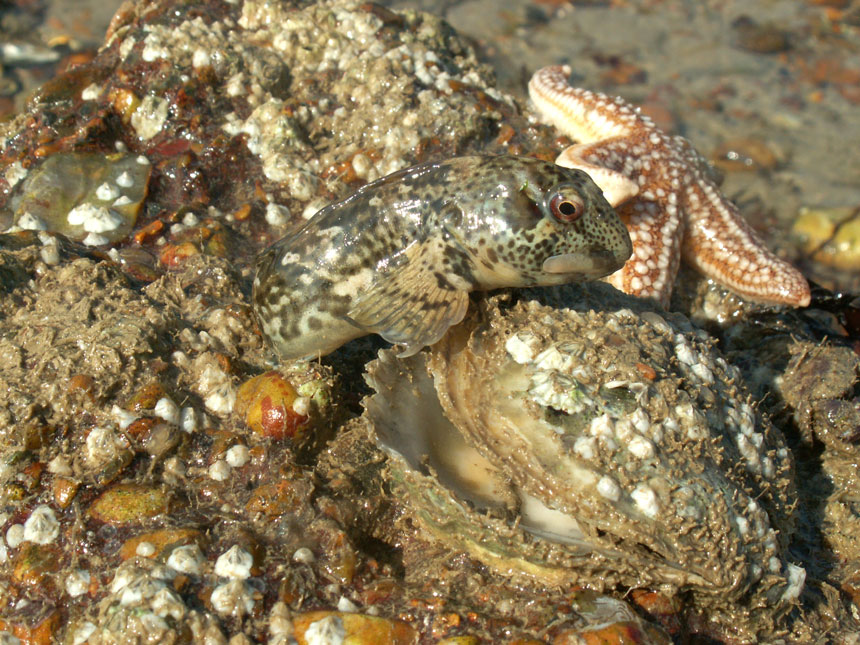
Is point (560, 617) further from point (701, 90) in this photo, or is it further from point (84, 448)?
point (701, 90)

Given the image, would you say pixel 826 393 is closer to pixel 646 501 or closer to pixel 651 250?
pixel 651 250

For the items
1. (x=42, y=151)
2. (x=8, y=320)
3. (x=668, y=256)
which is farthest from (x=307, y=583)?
(x=42, y=151)

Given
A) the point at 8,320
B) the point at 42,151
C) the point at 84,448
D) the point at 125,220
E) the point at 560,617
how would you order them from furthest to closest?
the point at 42,151 < the point at 125,220 < the point at 8,320 < the point at 84,448 < the point at 560,617

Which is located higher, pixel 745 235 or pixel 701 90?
pixel 745 235

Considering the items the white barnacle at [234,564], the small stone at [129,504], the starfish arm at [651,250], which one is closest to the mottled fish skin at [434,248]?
the small stone at [129,504]

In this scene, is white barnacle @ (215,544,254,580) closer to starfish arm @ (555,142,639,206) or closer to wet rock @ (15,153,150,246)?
wet rock @ (15,153,150,246)

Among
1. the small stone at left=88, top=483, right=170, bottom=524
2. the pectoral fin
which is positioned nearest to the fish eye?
the pectoral fin

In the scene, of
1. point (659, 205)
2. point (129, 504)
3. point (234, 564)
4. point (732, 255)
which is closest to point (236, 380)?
point (129, 504)
